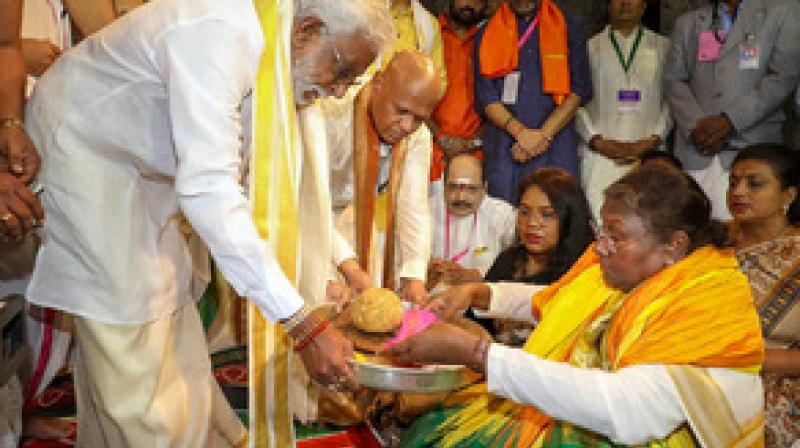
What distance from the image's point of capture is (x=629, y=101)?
5.36 meters

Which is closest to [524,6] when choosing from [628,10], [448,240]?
[628,10]

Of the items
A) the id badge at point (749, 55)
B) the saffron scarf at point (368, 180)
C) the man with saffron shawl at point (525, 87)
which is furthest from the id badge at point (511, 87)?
the saffron scarf at point (368, 180)

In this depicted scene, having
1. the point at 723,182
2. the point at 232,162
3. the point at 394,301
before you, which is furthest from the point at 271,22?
the point at 723,182

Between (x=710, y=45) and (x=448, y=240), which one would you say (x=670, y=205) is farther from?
(x=710, y=45)

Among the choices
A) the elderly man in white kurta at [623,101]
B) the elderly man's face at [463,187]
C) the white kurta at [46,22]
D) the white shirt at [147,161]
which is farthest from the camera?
the elderly man in white kurta at [623,101]

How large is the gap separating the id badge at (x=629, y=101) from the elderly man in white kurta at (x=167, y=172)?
140 inches

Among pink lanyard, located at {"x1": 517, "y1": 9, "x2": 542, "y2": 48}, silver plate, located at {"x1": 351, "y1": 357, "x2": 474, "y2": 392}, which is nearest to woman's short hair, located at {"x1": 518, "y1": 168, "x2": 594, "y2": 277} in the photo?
pink lanyard, located at {"x1": 517, "y1": 9, "x2": 542, "y2": 48}

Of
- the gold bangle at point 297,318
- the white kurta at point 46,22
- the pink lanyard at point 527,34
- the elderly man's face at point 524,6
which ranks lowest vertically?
the gold bangle at point 297,318

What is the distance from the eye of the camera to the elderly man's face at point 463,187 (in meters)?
4.66

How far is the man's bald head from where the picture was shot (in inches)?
126

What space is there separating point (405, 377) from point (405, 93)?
1392 mm

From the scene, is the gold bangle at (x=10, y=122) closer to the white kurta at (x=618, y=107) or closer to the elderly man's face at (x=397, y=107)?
the elderly man's face at (x=397, y=107)

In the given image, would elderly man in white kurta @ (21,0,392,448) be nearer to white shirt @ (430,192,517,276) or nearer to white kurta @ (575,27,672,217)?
white shirt @ (430,192,517,276)

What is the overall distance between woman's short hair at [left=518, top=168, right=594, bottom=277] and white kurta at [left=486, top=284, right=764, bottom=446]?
1763 mm
